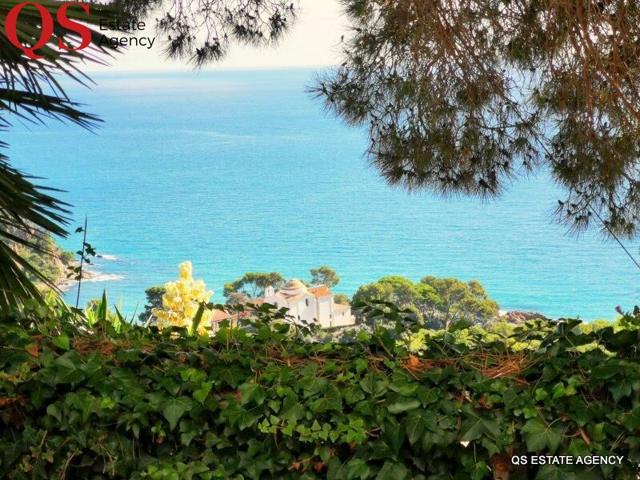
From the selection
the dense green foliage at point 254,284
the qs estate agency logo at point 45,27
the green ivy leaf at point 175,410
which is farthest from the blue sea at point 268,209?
the green ivy leaf at point 175,410

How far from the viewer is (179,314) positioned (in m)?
4.53

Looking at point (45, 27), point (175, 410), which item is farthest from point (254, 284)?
point (175, 410)

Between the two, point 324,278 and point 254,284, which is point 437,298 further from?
point 324,278

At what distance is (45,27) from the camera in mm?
2377

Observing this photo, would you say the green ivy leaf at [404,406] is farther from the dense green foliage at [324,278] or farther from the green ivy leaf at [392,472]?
the dense green foliage at [324,278]

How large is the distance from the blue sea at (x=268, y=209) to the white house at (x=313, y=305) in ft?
25.4

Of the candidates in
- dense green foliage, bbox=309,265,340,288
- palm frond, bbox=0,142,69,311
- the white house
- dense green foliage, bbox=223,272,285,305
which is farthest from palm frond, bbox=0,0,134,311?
dense green foliage, bbox=309,265,340,288

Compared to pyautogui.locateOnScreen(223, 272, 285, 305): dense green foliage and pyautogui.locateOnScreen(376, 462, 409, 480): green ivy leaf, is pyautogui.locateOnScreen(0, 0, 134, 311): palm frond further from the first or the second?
pyautogui.locateOnScreen(223, 272, 285, 305): dense green foliage

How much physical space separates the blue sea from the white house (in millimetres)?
7733

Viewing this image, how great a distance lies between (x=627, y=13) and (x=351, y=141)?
1997cm

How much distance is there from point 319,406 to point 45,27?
142 centimetres

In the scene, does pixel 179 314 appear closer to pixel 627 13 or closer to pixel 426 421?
pixel 627 13

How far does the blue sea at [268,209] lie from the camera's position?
62.6 ft

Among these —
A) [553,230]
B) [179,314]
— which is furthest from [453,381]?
[553,230]
